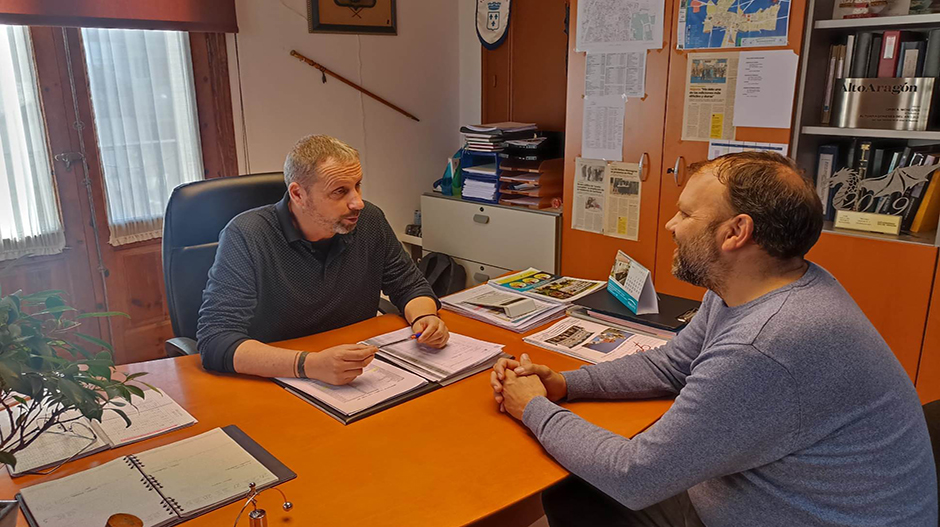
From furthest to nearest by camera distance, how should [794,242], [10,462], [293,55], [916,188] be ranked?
[293,55]
[916,188]
[794,242]
[10,462]

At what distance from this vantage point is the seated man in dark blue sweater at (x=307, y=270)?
1.67 m

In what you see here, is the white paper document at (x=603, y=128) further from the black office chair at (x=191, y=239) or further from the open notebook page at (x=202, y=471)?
the open notebook page at (x=202, y=471)

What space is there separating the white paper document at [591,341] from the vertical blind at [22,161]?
229 cm

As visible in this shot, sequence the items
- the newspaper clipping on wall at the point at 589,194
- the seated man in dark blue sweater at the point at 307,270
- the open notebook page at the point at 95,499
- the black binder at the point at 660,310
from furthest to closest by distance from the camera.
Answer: the newspaper clipping on wall at the point at 589,194 → the black binder at the point at 660,310 → the seated man in dark blue sweater at the point at 307,270 → the open notebook page at the point at 95,499

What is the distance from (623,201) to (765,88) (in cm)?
78

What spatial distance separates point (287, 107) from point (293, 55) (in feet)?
0.87

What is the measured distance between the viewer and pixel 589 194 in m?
3.26

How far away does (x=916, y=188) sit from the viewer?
2.47 meters

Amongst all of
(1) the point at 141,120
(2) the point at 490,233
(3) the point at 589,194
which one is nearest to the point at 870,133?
(3) the point at 589,194

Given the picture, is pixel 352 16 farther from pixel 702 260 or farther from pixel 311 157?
pixel 702 260

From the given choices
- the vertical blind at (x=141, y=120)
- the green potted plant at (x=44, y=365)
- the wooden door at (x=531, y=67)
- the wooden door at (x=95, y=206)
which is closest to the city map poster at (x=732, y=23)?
the wooden door at (x=531, y=67)

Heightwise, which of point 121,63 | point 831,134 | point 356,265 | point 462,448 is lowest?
point 462,448

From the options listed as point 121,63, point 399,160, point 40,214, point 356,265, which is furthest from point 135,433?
point 399,160

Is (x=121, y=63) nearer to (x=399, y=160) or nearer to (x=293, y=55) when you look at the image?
(x=293, y=55)
